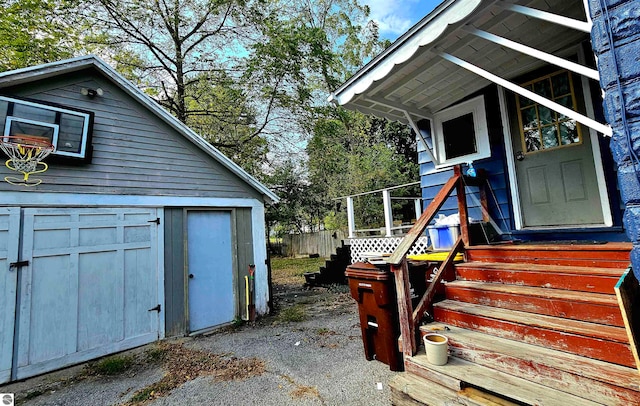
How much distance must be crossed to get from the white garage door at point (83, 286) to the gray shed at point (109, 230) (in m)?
0.01

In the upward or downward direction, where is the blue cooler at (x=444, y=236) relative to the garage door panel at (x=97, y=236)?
downward

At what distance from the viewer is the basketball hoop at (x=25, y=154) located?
11.5 ft

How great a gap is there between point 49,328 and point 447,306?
489 centimetres

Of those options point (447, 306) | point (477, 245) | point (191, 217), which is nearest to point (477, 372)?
point (447, 306)

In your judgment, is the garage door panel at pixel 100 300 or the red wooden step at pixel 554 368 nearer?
the red wooden step at pixel 554 368

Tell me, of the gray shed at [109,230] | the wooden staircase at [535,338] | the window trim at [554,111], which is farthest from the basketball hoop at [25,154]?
the window trim at [554,111]

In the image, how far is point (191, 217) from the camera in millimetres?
5062

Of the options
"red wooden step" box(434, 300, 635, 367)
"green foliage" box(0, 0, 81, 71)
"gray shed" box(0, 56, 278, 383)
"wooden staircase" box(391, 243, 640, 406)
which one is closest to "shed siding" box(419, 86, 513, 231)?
"wooden staircase" box(391, 243, 640, 406)

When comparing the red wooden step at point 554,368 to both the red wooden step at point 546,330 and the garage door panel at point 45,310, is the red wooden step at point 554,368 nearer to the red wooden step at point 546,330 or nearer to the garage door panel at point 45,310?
the red wooden step at point 546,330

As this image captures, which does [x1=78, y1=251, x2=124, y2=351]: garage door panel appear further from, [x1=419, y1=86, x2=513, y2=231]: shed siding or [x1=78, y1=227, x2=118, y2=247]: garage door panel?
[x1=419, y1=86, x2=513, y2=231]: shed siding

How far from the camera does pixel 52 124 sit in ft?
12.8

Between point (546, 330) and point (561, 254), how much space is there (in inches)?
33.8

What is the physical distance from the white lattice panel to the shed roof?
7.76 feet

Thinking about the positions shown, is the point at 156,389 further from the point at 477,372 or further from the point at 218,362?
the point at 477,372
